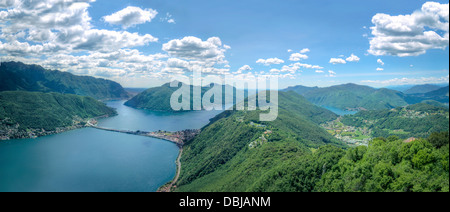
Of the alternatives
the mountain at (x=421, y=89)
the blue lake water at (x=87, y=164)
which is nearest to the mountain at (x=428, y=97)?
the mountain at (x=421, y=89)

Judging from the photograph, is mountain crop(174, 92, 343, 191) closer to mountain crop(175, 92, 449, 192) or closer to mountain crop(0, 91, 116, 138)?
mountain crop(175, 92, 449, 192)

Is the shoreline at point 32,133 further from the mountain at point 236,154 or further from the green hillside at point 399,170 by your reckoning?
the green hillside at point 399,170

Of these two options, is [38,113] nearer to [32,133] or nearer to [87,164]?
[32,133]

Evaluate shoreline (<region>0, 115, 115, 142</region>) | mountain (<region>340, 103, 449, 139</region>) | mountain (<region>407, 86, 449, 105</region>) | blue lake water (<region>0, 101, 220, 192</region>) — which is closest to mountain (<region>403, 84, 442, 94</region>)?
mountain (<region>407, 86, 449, 105</region>)

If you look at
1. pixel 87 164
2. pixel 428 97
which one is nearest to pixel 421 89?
pixel 428 97

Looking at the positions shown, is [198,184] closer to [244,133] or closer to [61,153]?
[244,133]
